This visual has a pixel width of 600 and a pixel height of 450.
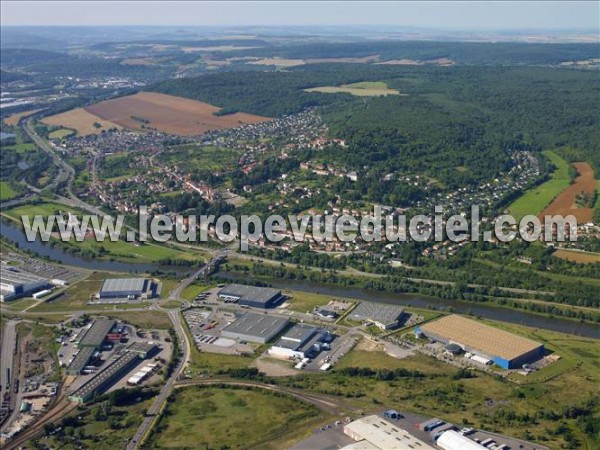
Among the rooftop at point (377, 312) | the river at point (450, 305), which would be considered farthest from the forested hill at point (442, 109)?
the rooftop at point (377, 312)

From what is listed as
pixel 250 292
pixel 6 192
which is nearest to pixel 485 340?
pixel 250 292

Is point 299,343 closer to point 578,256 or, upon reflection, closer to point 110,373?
point 110,373

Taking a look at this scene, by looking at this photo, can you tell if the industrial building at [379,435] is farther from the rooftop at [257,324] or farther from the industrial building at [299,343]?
the rooftop at [257,324]

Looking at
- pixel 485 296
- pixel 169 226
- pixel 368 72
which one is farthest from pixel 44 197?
pixel 368 72

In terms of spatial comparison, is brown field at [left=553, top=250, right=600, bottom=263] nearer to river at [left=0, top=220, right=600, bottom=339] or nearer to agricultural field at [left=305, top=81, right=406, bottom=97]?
river at [left=0, top=220, right=600, bottom=339]

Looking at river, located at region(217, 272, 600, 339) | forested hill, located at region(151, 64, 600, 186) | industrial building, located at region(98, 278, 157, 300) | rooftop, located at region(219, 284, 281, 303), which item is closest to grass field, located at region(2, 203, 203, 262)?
river, located at region(217, 272, 600, 339)
